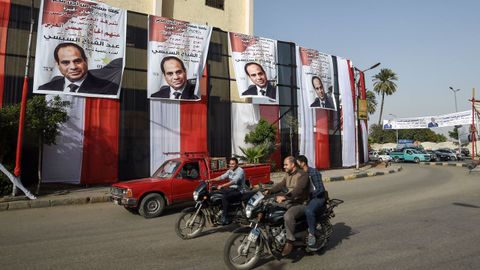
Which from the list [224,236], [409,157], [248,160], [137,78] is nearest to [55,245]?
[224,236]

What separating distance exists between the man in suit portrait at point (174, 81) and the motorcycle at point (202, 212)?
11.0 metres

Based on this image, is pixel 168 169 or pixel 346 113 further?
pixel 346 113

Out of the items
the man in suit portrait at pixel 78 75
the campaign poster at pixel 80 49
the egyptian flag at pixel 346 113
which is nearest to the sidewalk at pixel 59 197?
the campaign poster at pixel 80 49

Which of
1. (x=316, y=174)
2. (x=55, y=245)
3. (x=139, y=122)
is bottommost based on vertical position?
(x=55, y=245)

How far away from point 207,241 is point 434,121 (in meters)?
42.9

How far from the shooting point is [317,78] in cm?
2444

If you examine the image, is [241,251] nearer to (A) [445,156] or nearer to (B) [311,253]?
(B) [311,253]

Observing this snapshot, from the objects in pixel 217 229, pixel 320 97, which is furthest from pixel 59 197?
pixel 320 97

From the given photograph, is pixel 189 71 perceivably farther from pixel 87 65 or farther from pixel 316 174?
pixel 316 174

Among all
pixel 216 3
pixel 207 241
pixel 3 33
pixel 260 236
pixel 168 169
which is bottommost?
pixel 207 241

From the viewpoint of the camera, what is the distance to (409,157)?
3962 centimetres

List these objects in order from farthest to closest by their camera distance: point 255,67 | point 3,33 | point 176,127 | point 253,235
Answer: point 255,67, point 176,127, point 3,33, point 253,235

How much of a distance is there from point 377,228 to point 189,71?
12839mm

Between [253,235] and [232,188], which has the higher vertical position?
[232,188]
